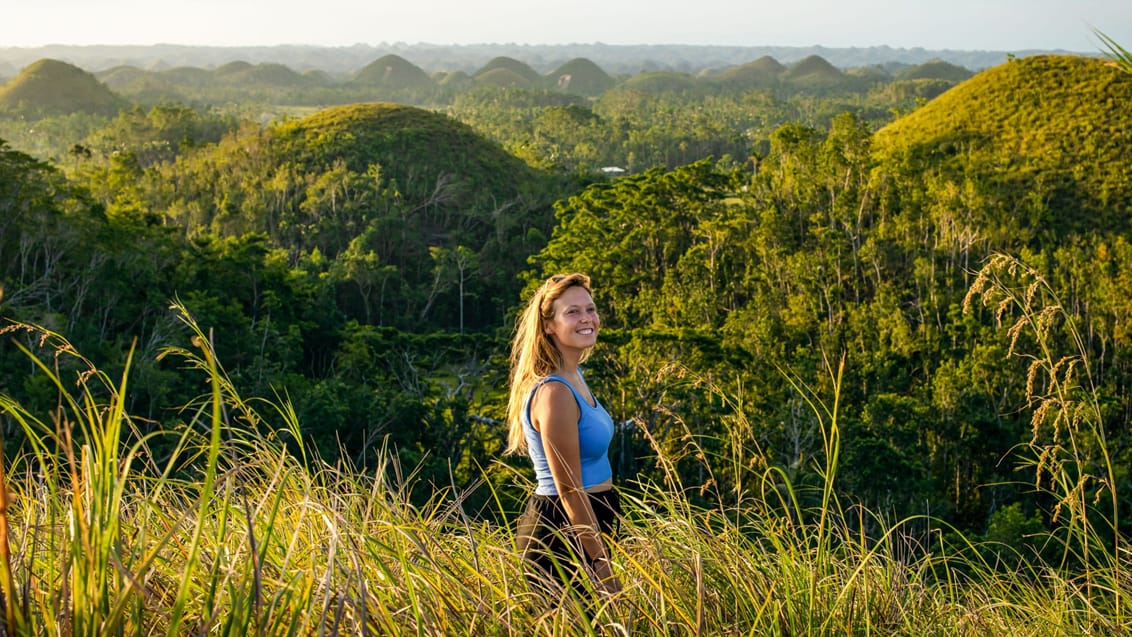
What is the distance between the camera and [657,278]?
27.6 meters

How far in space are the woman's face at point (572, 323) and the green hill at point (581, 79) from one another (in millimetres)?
174914

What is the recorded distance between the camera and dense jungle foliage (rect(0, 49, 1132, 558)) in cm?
1698

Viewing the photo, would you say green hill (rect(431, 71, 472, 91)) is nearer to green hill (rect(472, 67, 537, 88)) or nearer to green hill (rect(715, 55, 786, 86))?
green hill (rect(472, 67, 537, 88))

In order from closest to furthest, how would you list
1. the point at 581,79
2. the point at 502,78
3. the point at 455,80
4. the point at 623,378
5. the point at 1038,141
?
1. the point at 623,378
2. the point at 1038,141
3. the point at 455,80
4. the point at 502,78
5. the point at 581,79

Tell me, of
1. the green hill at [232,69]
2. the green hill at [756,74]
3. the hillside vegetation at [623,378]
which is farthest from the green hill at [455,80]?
the hillside vegetation at [623,378]

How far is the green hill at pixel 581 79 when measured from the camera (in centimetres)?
17825

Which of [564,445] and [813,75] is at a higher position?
[813,75]

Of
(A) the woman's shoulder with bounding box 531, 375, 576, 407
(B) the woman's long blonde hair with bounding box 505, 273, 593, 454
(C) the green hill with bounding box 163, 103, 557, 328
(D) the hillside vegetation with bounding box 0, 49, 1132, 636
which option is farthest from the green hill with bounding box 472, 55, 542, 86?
(A) the woman's shoulder with bounding box 531, 375, 576, 407

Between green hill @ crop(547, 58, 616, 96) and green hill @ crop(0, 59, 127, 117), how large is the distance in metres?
90.6

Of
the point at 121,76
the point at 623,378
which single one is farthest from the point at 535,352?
the point at 121,76

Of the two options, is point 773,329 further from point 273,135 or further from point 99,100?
point 99,100

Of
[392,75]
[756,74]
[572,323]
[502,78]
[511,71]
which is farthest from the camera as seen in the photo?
[756,74]

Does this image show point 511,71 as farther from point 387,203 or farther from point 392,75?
point 387,203

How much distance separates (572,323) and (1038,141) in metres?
38.1
